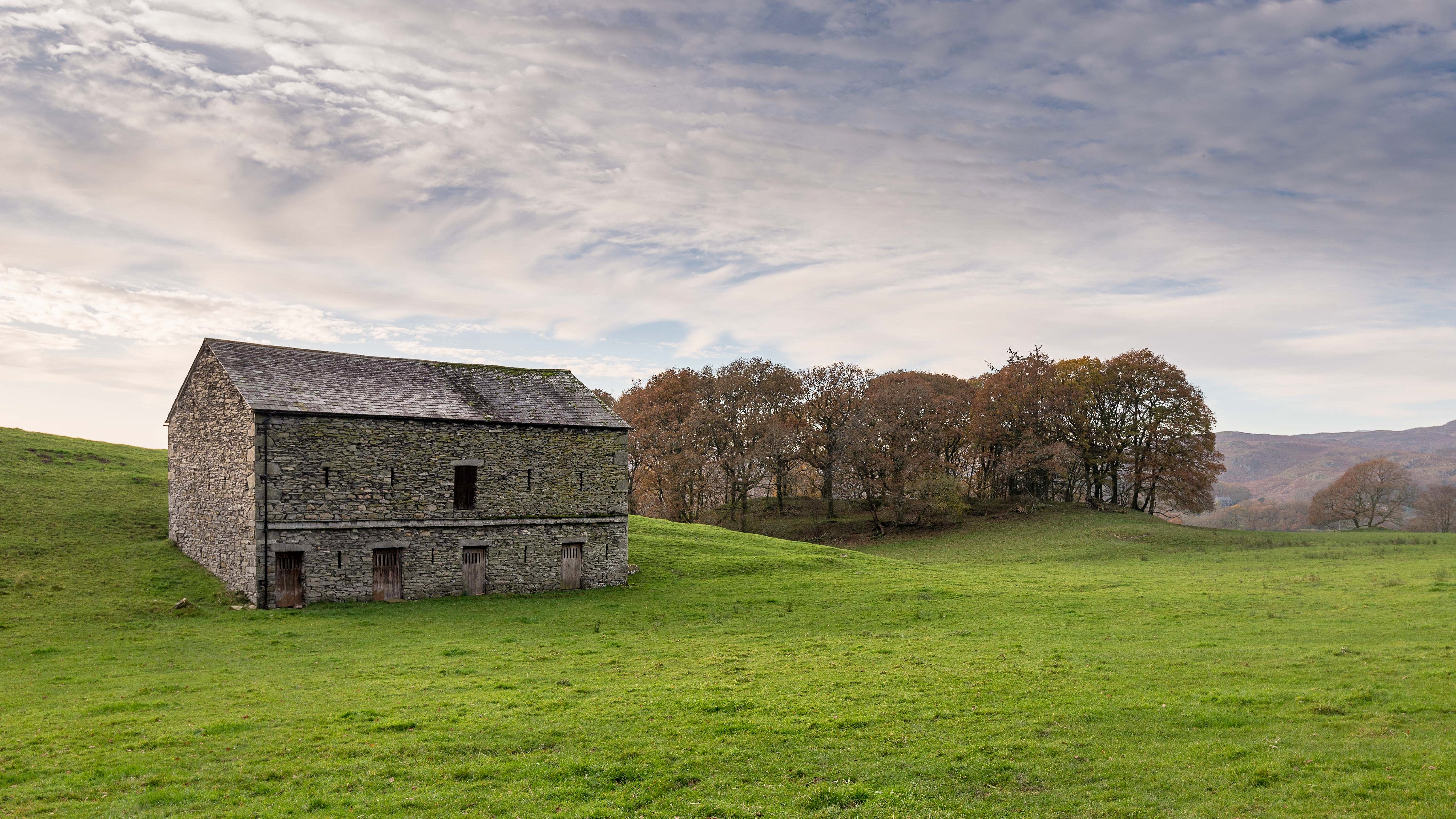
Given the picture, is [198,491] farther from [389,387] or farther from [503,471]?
[503,471]

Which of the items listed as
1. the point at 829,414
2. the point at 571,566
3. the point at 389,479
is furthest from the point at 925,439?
the point at 389,479

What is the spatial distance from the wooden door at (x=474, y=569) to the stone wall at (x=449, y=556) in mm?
134

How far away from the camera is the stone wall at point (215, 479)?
25.7 m

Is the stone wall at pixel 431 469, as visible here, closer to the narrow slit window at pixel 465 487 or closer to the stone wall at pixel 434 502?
the stone wall at pixel 434 502

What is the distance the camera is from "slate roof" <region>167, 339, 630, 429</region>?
26609 mm

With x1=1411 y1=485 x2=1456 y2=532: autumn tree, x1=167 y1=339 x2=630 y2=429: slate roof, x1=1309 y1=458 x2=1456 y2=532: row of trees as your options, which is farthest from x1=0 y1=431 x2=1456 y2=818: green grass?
x1=1411 y1=485 x2=1456 y2=532: autumn tree

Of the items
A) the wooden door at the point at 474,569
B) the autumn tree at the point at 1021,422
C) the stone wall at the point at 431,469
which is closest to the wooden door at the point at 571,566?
the stone wall at the point at 431,469

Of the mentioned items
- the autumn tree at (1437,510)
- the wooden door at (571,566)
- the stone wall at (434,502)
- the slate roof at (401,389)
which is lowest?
the autumn tree at (1437,510)

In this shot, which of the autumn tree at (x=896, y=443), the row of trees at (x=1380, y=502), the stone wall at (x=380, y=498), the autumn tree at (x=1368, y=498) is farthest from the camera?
the row of trees at (x=1380, y=502)

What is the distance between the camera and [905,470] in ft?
188

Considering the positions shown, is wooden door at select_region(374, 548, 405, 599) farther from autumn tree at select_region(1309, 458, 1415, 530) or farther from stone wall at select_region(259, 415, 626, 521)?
autumn tree at select_region(1309, 458, 1415, 530)

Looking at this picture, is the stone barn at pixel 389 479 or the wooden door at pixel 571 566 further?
the wooden door at pixel 571 566

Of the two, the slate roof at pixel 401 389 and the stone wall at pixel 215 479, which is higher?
the slate roof at pixel 401 389

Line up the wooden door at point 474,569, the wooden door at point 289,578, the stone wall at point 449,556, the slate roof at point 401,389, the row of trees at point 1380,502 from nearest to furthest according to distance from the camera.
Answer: the wooden door at point 289,578 → the stone wall at point 449,556 → the slate roof at point 401,389 → the wooden door at point 474,569 → the row of trees at point 1380,502
